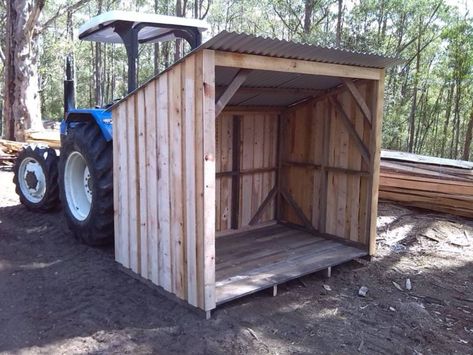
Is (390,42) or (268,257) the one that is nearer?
(268,257)

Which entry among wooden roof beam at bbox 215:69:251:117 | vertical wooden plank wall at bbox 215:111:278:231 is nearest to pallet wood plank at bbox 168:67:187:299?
wooden roof beam at bbox 215:69:251:117

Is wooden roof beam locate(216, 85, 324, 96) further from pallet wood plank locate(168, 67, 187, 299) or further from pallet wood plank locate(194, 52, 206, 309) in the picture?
pallet wood plank locate(194, 52, 206, 309)

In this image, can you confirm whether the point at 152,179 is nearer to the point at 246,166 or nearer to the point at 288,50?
the point at 288,50

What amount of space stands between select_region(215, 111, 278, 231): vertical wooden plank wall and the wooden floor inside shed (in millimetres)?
363

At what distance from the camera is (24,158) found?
6.84 meters

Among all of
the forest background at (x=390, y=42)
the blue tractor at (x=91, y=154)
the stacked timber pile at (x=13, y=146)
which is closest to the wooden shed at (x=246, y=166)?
the blue tractor at (x=91, y=154)

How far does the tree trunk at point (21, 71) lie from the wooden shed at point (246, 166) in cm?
675

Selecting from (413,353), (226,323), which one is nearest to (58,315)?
(226,323)

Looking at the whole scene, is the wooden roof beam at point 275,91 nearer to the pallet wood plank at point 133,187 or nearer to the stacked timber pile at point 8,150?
the pallet wood plank at point 133,187

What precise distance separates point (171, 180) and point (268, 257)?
1801mm

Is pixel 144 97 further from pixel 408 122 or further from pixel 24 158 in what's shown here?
pixel 408 122

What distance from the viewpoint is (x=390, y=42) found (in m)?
20.5

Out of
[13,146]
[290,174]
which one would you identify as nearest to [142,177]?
[290,174]

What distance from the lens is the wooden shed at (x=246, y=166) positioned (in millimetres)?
3689
